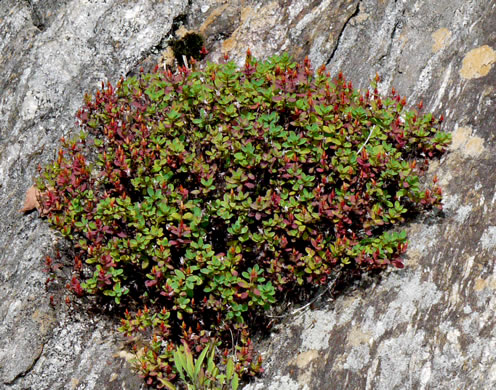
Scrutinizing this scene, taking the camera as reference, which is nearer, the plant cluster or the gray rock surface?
the gray rock surface

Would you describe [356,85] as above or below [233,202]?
below

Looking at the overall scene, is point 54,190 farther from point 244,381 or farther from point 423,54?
point 423,54

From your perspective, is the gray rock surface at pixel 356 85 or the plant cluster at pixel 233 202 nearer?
the gray rock surface at pixel 356 85

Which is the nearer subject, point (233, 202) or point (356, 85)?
point (233, 202)

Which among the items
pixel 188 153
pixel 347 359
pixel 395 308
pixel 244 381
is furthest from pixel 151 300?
pixel 395 308

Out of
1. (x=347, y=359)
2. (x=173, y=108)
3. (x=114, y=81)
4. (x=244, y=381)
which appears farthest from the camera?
(x=114, y=81)
